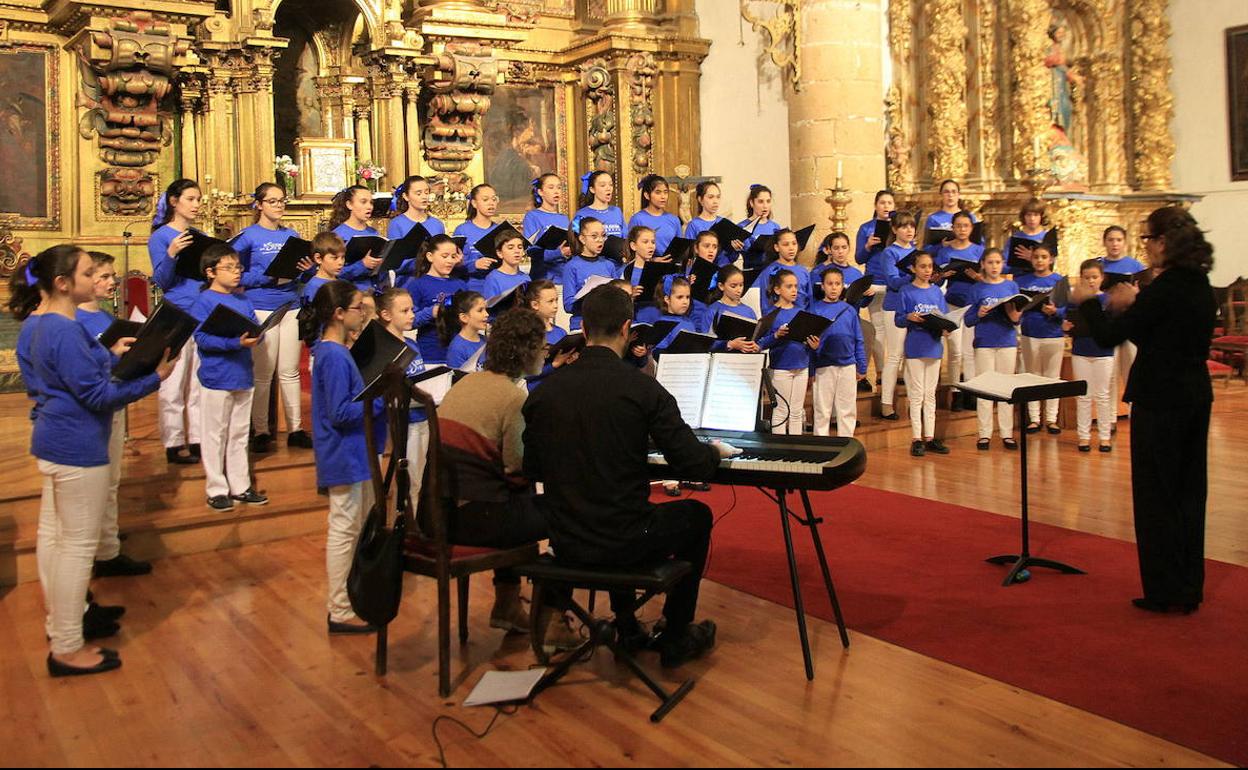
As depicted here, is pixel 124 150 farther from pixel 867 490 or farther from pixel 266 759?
pixel 266 759

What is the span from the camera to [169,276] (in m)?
6.00

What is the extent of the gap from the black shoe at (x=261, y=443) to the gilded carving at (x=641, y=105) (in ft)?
19.7

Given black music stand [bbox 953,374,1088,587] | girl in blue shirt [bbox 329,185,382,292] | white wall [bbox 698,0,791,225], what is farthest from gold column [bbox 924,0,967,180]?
black music stand [bbox 953,374,1088,587]

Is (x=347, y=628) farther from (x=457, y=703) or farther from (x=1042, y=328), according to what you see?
(x=1042, y=328)

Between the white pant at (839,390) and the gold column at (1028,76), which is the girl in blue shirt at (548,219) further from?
the gold column at (1028,76)

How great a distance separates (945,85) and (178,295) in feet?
33.1

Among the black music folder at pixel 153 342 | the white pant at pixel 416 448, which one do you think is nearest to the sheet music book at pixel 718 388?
the white pant at pixel 416 448

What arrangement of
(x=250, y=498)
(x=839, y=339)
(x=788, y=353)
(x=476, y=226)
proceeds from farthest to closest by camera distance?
(x=839, y=339)
(x=788, y=353)
(x=476, y=226)
(x=250, y=498)

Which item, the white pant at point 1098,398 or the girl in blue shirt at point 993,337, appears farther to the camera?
the girl in blue shirt at point 993,337

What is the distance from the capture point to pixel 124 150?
31.2ft

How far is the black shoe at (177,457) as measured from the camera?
6.41m

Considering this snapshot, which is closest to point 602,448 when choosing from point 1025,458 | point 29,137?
point 1025,458

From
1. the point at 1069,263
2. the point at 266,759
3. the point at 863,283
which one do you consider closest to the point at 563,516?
the point at 266,759

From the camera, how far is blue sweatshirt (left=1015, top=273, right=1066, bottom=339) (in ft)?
28.3
